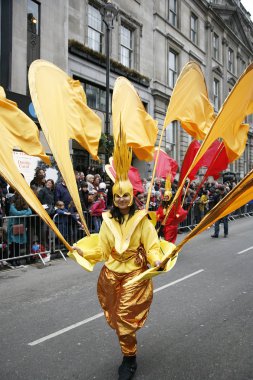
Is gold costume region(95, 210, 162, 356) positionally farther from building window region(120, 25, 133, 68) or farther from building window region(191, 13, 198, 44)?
building window region(191, 13, 198, 44)

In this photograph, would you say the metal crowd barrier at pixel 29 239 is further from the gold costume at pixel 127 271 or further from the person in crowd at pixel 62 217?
the gold costume at pixel 127 271

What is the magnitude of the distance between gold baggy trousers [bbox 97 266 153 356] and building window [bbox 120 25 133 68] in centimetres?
1926

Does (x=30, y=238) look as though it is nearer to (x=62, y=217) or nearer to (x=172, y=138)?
(x=62, y=217)

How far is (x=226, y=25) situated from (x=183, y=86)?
33483 mm

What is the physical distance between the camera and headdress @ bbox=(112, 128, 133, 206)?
3691mm

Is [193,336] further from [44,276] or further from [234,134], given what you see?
[44,276]

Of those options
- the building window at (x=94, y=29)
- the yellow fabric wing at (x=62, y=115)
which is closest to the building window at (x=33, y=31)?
the building window at (x=94, y=29)

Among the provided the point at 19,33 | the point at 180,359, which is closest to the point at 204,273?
the point at 180,359

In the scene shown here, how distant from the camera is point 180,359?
414cm

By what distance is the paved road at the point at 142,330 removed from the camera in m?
3.93

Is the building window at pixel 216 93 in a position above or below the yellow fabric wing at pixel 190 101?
above

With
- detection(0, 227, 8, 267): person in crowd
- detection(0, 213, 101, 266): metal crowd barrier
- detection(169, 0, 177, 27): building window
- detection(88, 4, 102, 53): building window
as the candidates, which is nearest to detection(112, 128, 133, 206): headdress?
detection(0, 213, 101, 266): metal crowd barrier

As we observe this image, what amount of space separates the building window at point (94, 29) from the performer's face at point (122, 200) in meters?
16.7

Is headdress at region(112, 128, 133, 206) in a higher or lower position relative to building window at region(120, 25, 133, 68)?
lower
